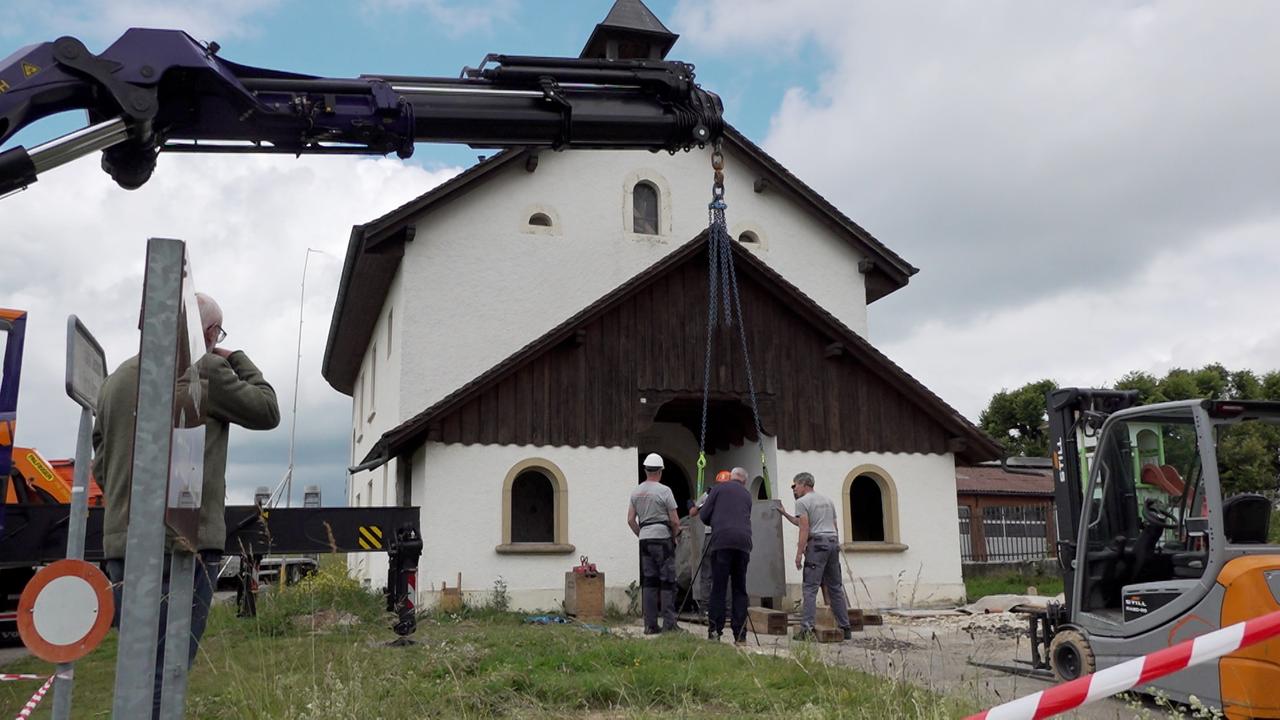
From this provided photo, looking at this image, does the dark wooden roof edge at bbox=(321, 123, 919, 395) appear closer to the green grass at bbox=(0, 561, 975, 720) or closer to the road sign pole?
the green grass at bbox=(0, 561, 975, 720)

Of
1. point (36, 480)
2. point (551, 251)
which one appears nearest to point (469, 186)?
point (551, 251)

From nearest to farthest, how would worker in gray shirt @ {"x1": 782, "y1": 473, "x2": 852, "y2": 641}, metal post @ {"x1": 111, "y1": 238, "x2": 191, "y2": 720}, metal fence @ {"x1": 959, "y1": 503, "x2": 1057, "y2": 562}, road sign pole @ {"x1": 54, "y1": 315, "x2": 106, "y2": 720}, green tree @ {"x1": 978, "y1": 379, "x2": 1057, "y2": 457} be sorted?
metal post @ {"x1": 111, "y1": 238, "x2": 191, "y2": 720}
road sign pole @ {"x1": 54, "y1": 315, "x2": 106, "y2": 720}
worker in gray shirt @ {"x1": 782, "y1": 473, "x2": 852, "y2": 641}
metal fence @ {"x1": 959, "y1": 503, "x2": 1057, "y2": 562}
green tree @ {"x1": 978, "y1": 379, "x2": 1057, "y2": 457}

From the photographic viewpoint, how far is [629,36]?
2136 cm

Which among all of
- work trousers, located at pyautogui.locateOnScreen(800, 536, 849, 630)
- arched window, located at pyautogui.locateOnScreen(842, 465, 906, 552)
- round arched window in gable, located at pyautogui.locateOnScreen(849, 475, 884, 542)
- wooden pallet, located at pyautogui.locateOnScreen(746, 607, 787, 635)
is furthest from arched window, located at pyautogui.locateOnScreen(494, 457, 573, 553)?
round arched window in gable, located at pyautogui.locateOnScreen(849, 475, 884, 542)

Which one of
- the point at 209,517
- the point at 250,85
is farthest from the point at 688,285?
the point at 209,517

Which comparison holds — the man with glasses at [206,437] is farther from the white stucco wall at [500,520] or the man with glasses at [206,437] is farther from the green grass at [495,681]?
the white stucco wall at [500,520]

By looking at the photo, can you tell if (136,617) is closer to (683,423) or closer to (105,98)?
(105,98)

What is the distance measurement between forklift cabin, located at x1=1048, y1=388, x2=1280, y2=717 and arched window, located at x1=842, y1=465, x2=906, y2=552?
27.6ft

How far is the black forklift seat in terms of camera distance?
6.74 metres

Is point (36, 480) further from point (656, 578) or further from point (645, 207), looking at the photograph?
point (645, 207)

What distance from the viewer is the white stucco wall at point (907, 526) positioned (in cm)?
1680

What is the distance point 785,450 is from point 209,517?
13135 millimetres

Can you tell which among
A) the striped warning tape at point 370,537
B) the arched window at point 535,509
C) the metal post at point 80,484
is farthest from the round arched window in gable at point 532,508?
the metal post at point 80,484

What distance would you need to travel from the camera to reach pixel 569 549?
15438 mm
